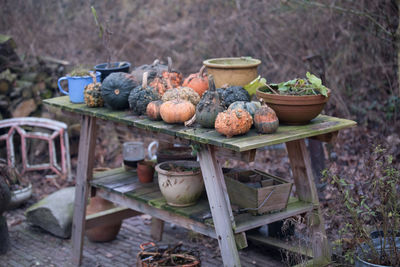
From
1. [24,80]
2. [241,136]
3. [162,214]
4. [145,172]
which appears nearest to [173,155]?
[145,172]

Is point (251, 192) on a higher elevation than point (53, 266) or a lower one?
higher

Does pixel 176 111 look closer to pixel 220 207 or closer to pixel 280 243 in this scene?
pixel 220 207

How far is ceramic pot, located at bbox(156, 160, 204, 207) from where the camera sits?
13.3 feet

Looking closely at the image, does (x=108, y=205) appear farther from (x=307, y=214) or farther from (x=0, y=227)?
(x=307, y=214)

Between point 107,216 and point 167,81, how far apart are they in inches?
65.8

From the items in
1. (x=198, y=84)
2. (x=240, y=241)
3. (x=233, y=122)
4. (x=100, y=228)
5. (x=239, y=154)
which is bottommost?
(x=100, y=228)

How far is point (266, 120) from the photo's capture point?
3.50 metres

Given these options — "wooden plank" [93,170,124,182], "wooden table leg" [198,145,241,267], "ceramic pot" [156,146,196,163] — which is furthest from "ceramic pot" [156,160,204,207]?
"wooden plank" [93,170,124,182]

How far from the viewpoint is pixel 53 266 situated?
16.6ft

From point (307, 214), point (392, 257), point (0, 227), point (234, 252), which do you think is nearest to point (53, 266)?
point (0, 227)

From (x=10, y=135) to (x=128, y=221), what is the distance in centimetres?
209

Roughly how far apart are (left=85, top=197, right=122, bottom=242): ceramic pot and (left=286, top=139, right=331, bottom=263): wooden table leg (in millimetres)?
2152

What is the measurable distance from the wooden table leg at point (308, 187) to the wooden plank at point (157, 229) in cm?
188

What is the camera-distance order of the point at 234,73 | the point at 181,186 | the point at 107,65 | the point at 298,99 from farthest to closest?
1. the point at 107,65
2. the point at 234,73
3. the point at 181,186
4. the point at 298,99
